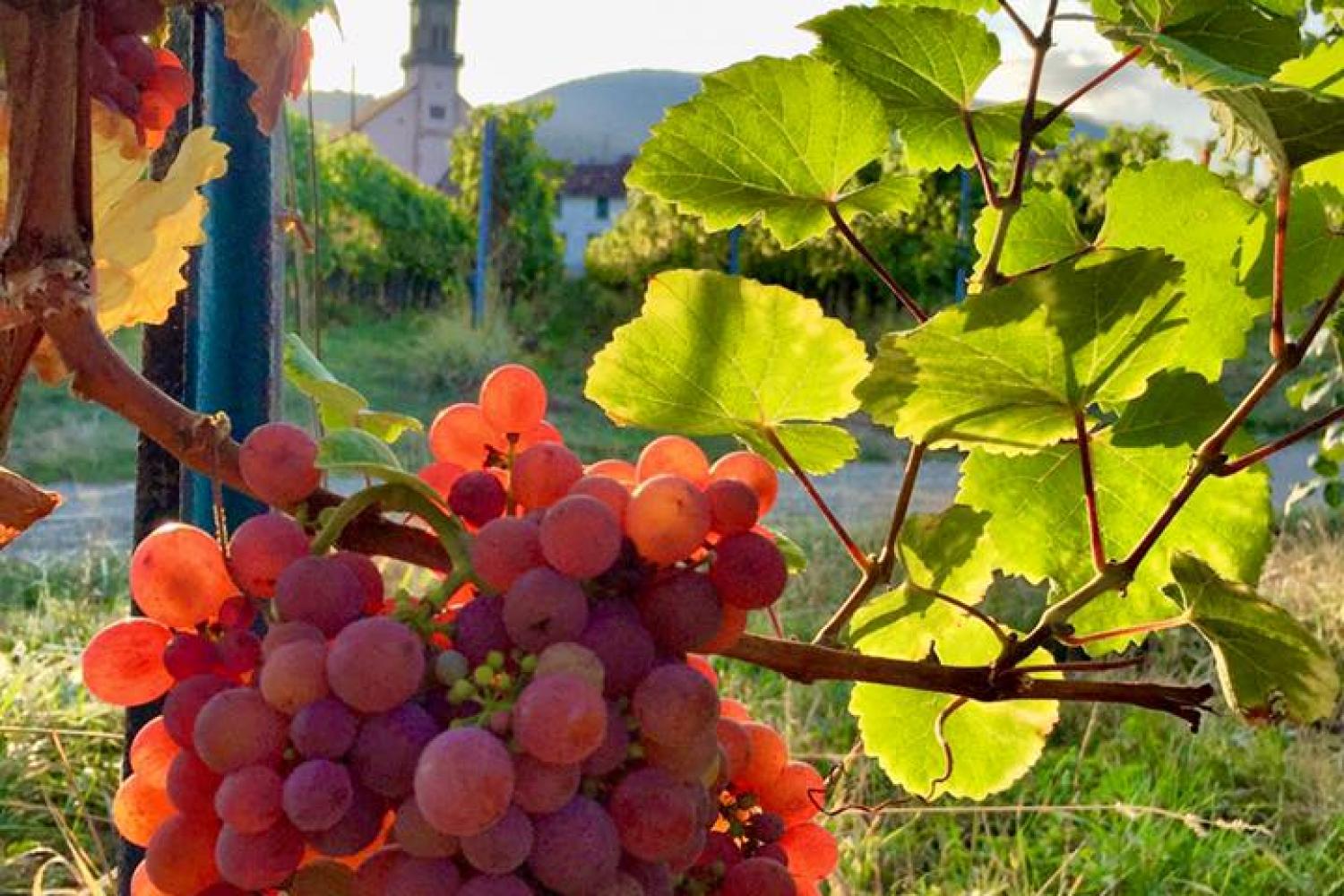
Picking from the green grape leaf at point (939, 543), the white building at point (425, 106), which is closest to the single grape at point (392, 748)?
the green grape leaf at point (939, 543)

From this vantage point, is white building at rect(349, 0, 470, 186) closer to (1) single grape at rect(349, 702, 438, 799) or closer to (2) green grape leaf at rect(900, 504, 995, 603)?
(2) green grape leaf at rect(900, 504, 995, 603)

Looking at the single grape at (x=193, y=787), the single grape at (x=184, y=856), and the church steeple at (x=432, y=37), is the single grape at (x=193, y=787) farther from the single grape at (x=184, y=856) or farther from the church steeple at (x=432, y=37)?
the church steeple at (x=432, y=37)

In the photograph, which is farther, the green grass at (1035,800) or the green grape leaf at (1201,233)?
the green grass at (1035,800)

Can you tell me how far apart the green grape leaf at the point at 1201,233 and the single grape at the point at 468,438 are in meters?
0.25

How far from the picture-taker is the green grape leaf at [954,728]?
578mm

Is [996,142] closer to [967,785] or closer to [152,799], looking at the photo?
[967,785]

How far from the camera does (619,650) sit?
0.33 meters

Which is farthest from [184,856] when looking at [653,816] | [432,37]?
[432,37]

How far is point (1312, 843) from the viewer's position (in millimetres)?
2355

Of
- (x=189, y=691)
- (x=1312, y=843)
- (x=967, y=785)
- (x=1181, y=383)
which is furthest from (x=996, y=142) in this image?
(x=1312, y=843)

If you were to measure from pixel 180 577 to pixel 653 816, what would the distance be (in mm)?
142

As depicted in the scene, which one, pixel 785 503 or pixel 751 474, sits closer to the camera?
pixel 751 474

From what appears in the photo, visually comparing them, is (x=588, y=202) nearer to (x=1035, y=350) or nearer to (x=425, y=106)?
(x=425, y=106)

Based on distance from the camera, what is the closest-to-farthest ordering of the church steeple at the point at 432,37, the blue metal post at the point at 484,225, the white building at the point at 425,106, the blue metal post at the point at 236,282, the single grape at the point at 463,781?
1. the single grape at the point at 463,781
2. the blue metal post at the point at 236,282
3. the blue metal post at the point at 484,225
4. the white building at the point at 425,106
5. the church steeple at the point at 432,37
